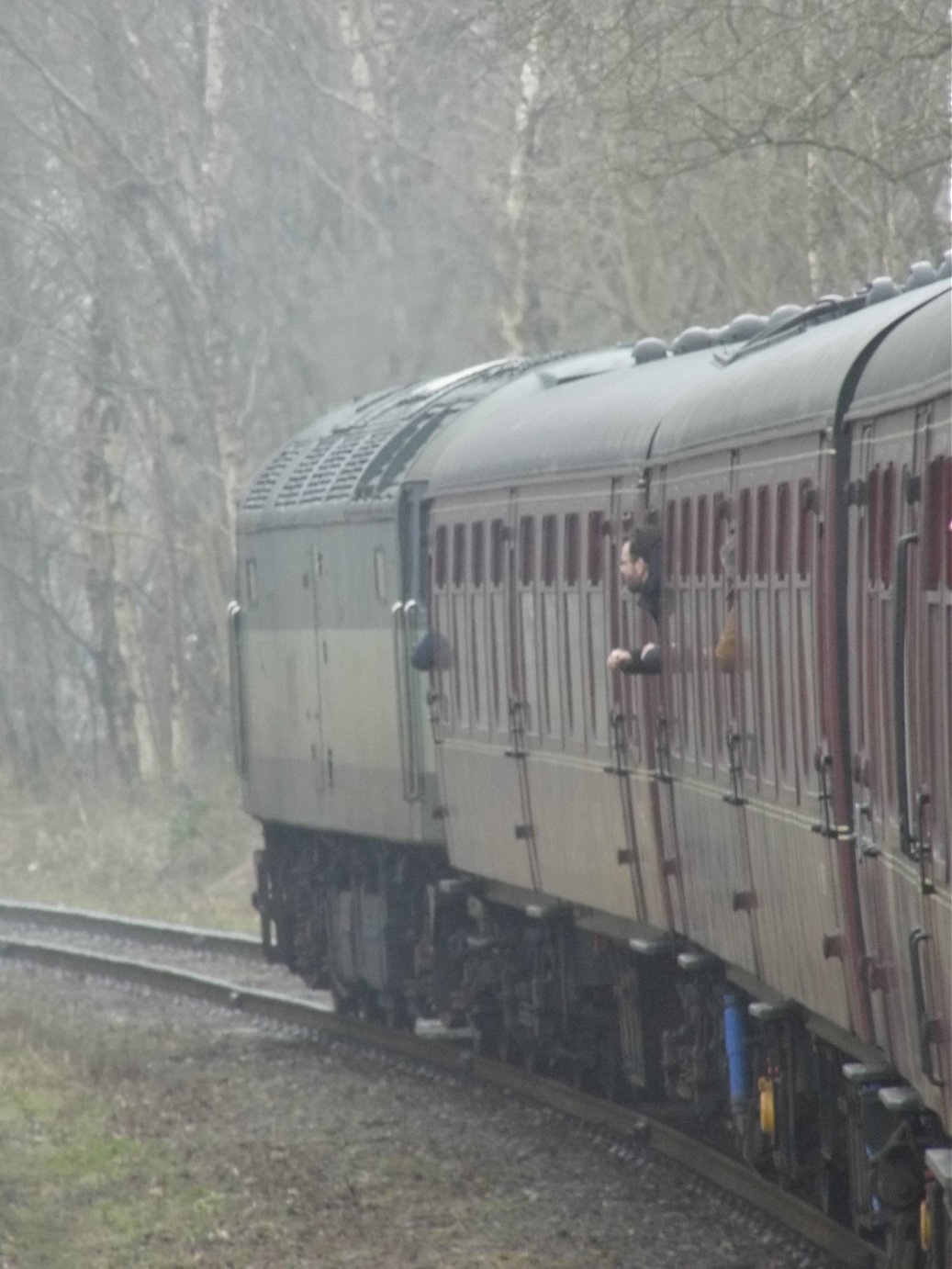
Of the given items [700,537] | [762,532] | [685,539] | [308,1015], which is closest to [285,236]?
[308,1015]

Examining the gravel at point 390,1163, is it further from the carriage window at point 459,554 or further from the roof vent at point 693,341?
the roof vent at point 693,341

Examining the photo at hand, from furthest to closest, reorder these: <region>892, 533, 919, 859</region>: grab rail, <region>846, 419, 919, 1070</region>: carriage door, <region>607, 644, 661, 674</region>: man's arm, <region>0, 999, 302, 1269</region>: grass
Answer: <region>607, 644, 661, 674</region>: man's arm
<region>0, 999, 302, 1269</region>: grass
<region>846, 419, 919, 1070</region>: carriage door
<region>892, 533, 919, 859</region>: grab rail

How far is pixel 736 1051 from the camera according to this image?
1157 centimetres

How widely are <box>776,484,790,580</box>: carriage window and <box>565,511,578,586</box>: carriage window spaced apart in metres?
3.60

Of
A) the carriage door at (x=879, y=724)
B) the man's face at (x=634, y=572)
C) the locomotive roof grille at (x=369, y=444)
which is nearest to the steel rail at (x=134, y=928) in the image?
the locomotive roof grille at (x=369, y=444)

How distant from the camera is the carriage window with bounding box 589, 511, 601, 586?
12.8 meters

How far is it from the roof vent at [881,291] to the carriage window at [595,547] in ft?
8.21

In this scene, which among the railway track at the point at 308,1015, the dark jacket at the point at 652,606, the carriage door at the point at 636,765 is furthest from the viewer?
the carriage door at the point at 636,765

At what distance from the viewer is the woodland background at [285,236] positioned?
22359 mm

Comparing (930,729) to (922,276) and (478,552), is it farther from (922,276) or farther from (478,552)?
(478,552)

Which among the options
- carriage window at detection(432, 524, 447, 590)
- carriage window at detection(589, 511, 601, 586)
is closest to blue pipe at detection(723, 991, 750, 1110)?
carriage window at detection(589, 511, 601, 586)

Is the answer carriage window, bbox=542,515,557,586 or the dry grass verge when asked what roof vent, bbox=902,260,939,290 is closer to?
carriage window, bbox=542,515,557,586

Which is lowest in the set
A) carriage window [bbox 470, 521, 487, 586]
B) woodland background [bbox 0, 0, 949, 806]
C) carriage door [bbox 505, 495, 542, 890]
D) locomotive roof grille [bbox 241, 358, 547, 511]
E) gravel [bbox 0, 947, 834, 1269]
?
gravel [bbox 0, 947, 834, 1269]

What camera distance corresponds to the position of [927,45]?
17266 mm
